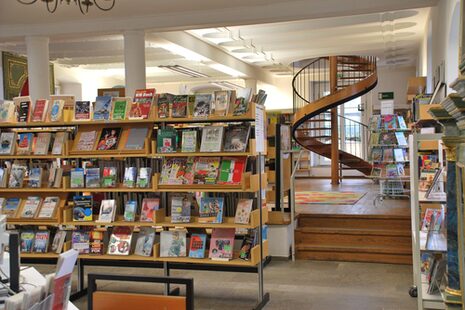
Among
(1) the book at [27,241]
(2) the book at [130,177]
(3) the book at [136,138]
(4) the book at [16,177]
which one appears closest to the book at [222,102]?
(3) the book at [136,138]

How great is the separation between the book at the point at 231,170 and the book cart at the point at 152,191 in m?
0.06

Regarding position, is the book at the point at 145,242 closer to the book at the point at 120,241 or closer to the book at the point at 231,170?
the book at the point at 120,241

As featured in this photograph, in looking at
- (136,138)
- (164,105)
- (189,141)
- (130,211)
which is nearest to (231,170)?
(189,141)

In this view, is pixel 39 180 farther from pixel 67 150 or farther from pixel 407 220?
pixel 407 220

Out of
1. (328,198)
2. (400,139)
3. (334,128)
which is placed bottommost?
(328,198)

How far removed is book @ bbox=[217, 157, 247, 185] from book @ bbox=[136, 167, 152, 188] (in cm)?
76

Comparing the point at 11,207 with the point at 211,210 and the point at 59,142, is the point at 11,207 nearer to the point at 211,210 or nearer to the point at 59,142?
the point at 59,142

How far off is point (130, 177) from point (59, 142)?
2.99 ft

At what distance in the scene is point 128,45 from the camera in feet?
27.9

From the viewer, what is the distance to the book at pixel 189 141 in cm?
539

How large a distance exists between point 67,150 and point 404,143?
5.91 meters

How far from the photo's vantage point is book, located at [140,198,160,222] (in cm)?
552

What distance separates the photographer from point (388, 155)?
9.43 m

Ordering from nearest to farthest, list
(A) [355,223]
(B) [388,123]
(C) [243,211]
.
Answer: (C) [243,211] → (A) [355,223] → (B) [388,123]
